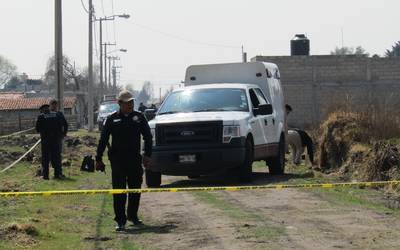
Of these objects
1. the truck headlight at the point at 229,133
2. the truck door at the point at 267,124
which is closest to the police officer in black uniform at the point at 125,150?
the truck headlight at the point at 229,133

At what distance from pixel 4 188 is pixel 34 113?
57.8 metres

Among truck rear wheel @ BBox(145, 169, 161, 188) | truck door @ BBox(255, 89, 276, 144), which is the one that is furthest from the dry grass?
truck rear wheel @ BBox(145, 169, 161, 188)

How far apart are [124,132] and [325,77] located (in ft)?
89.3

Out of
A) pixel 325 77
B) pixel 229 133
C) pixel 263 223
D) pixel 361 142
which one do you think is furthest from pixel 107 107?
pixel 263 223

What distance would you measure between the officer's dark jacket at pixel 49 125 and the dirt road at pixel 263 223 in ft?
16.8

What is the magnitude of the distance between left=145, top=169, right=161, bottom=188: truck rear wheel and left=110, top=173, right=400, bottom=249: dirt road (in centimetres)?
193

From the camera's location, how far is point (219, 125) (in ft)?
46.8

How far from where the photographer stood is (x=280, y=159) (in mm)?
17156

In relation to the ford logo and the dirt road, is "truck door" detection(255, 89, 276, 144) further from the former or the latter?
the dirt road

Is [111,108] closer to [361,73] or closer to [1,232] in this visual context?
[361,73]

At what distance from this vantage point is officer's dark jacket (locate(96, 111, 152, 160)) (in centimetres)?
983

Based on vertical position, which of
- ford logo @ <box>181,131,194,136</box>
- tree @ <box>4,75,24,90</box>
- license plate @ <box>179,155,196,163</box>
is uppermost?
tree @ <box>4,75,24,90</box>

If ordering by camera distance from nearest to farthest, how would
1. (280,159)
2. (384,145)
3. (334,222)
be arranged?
(334,222), (384,145), (280,159)

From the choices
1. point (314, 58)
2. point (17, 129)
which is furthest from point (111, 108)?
point (314, 58)
